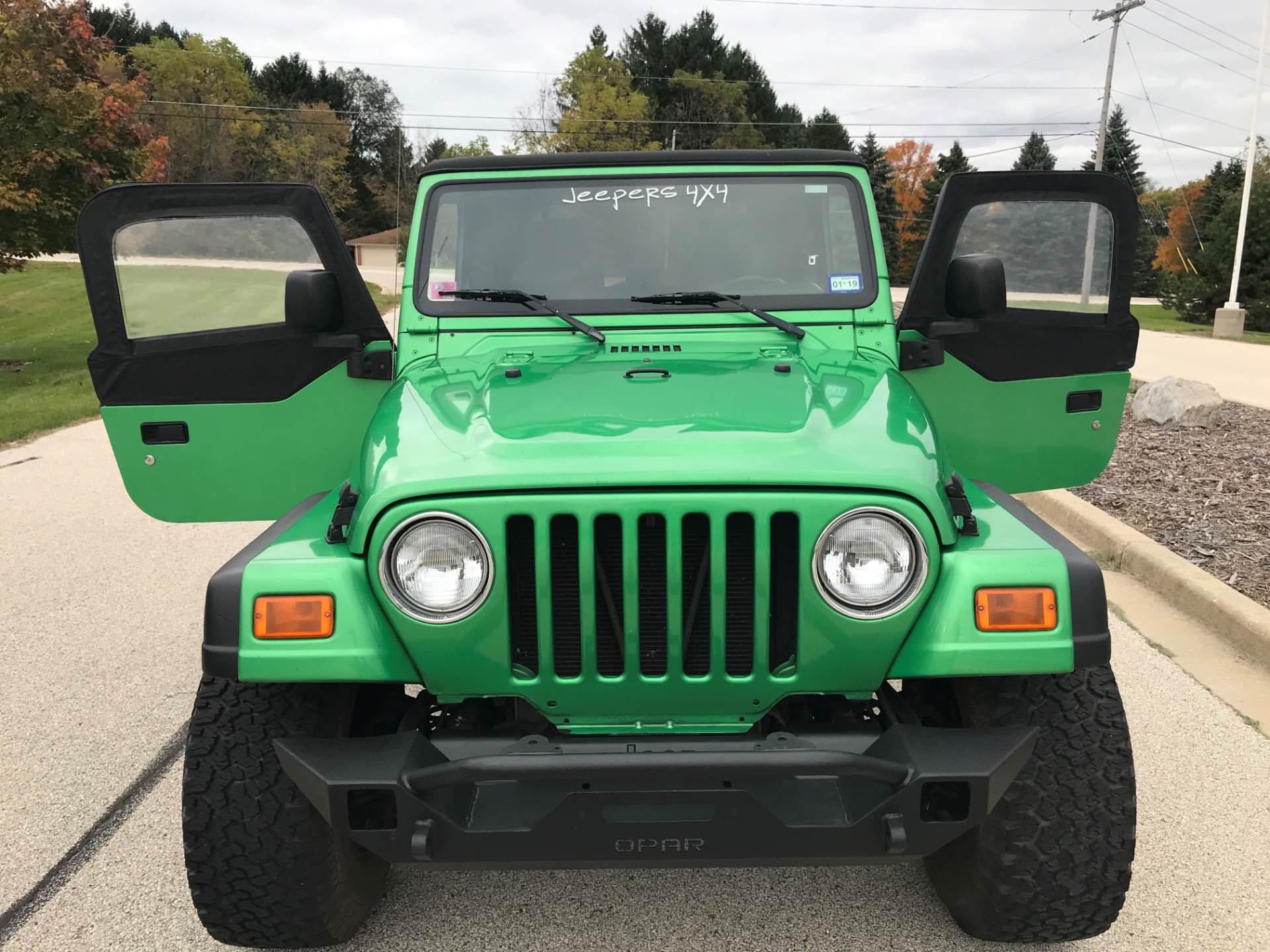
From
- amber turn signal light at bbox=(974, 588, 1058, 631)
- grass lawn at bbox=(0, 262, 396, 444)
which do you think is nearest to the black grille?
amber turn signal light at bbox=(974, 588, 1058, 631)

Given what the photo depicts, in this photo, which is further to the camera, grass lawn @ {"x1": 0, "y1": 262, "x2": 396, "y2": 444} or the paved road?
grass lawn @ {"x1": 0, "y1": 262, "x2": 396, "y2": 444}

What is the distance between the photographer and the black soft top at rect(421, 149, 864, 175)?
3.53 m

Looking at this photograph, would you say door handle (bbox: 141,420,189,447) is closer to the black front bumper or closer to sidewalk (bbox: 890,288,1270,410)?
the black front bumper

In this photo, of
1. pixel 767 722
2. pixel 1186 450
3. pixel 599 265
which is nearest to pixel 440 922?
pixel 767 722

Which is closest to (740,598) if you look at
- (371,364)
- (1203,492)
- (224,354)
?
(371,364)

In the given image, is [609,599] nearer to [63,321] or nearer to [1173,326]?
[63,321]

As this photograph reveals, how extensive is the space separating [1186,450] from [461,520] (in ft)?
25.7

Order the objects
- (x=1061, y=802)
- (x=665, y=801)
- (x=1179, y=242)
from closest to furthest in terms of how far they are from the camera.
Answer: (x=665, y=801) < (x=1061, y=802) < (x=1179, y=242)

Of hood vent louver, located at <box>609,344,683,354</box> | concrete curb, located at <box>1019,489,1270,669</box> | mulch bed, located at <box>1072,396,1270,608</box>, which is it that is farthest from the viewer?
mulch bed, located at <box>1072,396,1270,608</box>

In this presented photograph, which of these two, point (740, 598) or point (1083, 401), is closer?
point (740, 598)

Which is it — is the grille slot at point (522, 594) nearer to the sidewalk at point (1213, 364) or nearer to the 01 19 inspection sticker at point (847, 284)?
the 01 19 inspection sticker at point (847, 284)

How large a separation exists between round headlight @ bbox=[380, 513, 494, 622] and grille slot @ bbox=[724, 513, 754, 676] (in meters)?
0.50

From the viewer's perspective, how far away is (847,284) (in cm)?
339

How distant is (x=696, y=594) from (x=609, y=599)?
18 centimetres
